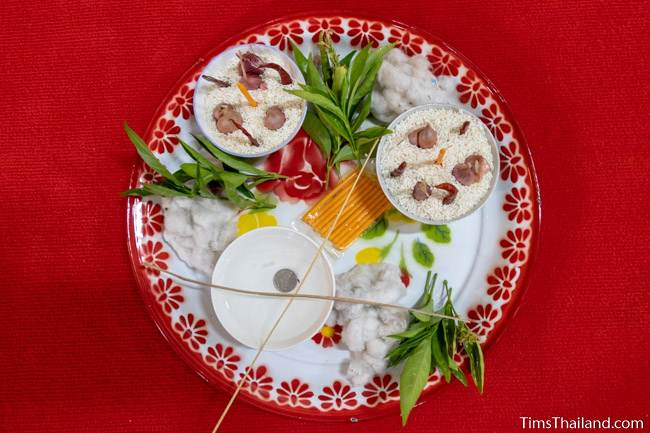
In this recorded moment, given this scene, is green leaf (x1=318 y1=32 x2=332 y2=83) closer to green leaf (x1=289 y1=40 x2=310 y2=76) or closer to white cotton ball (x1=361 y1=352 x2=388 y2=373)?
green leaf (x1=289 y1=40 x2=310 y2=76)

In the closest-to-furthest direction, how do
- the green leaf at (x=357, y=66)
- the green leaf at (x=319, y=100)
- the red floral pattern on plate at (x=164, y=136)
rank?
the green leaf at (x=319, y=100) → the green leaf at (x=357, y=66) → the red floral pattern on plate at (x=164, y=136)

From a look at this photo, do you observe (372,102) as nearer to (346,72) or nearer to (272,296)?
(346,72)

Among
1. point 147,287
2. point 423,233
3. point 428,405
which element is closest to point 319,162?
point 423,233

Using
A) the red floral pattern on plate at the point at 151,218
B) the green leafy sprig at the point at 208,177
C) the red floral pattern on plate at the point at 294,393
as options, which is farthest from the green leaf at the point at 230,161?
the red floral pattern on plate at the point at 294,393

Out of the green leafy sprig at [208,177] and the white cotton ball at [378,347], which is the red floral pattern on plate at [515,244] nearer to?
the white cotton ball at [378,347]

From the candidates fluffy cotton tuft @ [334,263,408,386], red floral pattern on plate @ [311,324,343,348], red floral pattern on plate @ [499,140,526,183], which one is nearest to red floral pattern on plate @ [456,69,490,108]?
red floral pattern on plate @ [499,140,526,183]
